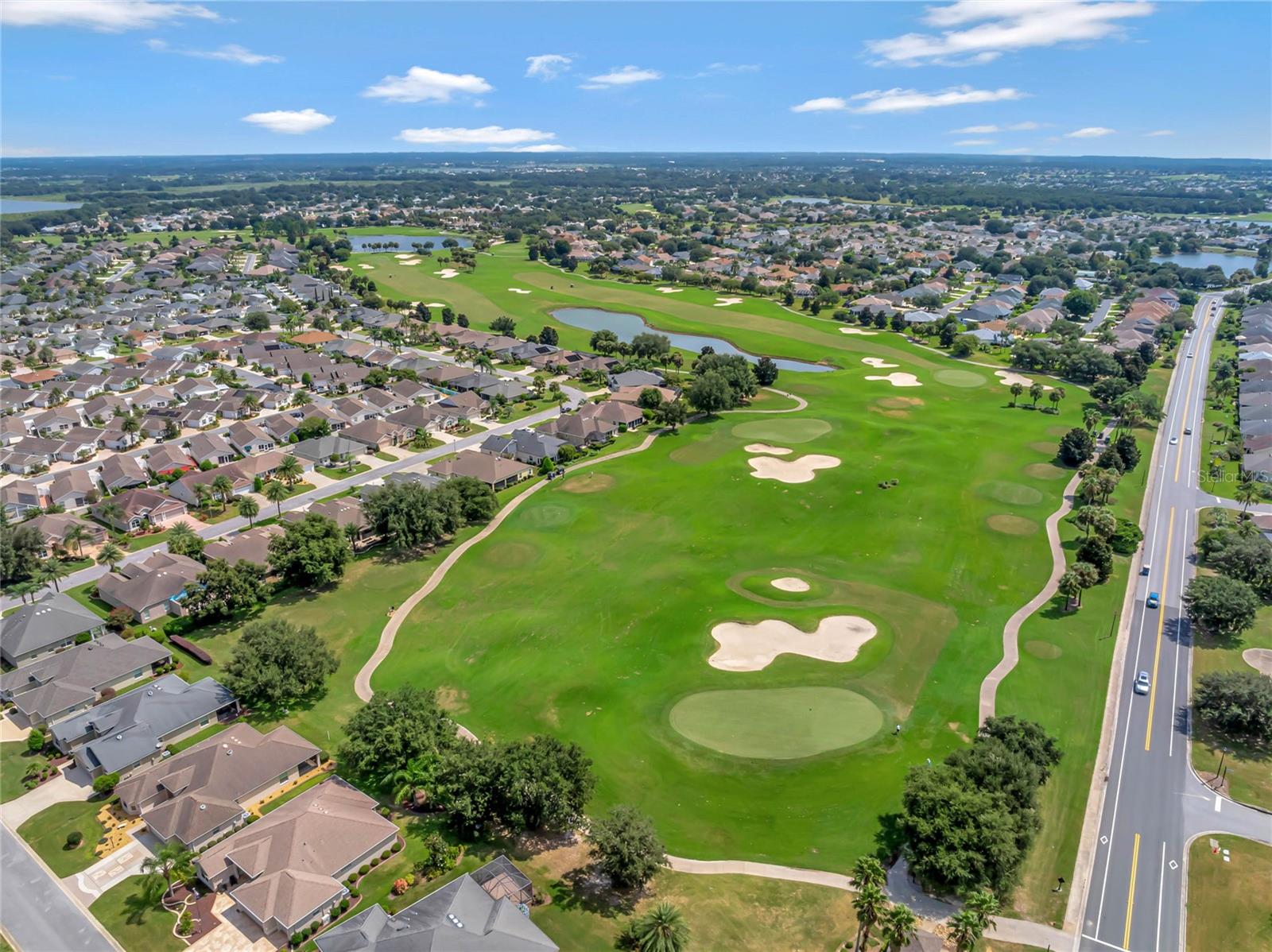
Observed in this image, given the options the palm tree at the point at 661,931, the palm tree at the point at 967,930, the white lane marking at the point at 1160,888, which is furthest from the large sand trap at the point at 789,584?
the palm tree at the point at 661,931

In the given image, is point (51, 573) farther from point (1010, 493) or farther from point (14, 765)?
point (1010, 493)

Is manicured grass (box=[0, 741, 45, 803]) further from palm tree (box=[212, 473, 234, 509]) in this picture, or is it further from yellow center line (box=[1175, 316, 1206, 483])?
yellow center line (box=[1175, 316, 1206, 483])

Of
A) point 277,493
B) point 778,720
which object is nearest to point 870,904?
point 778,720

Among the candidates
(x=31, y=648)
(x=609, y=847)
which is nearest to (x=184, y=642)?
(x=31, y=648)

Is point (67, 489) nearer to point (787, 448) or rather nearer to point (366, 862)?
point (366, 862)

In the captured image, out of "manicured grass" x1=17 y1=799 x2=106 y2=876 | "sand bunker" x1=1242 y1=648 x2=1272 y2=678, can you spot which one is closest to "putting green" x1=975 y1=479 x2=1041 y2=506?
A: "sand bunker" x1=1242 y1=648 x2=1272 y2=678

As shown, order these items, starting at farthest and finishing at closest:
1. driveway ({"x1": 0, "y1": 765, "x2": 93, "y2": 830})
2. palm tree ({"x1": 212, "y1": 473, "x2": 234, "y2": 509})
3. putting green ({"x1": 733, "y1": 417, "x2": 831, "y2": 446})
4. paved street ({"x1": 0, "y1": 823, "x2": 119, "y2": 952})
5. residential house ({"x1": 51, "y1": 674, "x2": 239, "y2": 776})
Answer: putting green ({"x1": 733, "y1": 417, "x2": 831, "y2": 446})
palm tree ({"x1": 212, "y1": 473, "x2": 234, "y2": 509})
residential house ({"x1": 51, "y1": 674, "x2": 239, "y2": 776})
driveway ({"x1": 0, "y1": 765, "x2": 93, "y2": 830})
paved street ({"x1": 0, "y1": 823, "x2": 119, "y2": 952})
